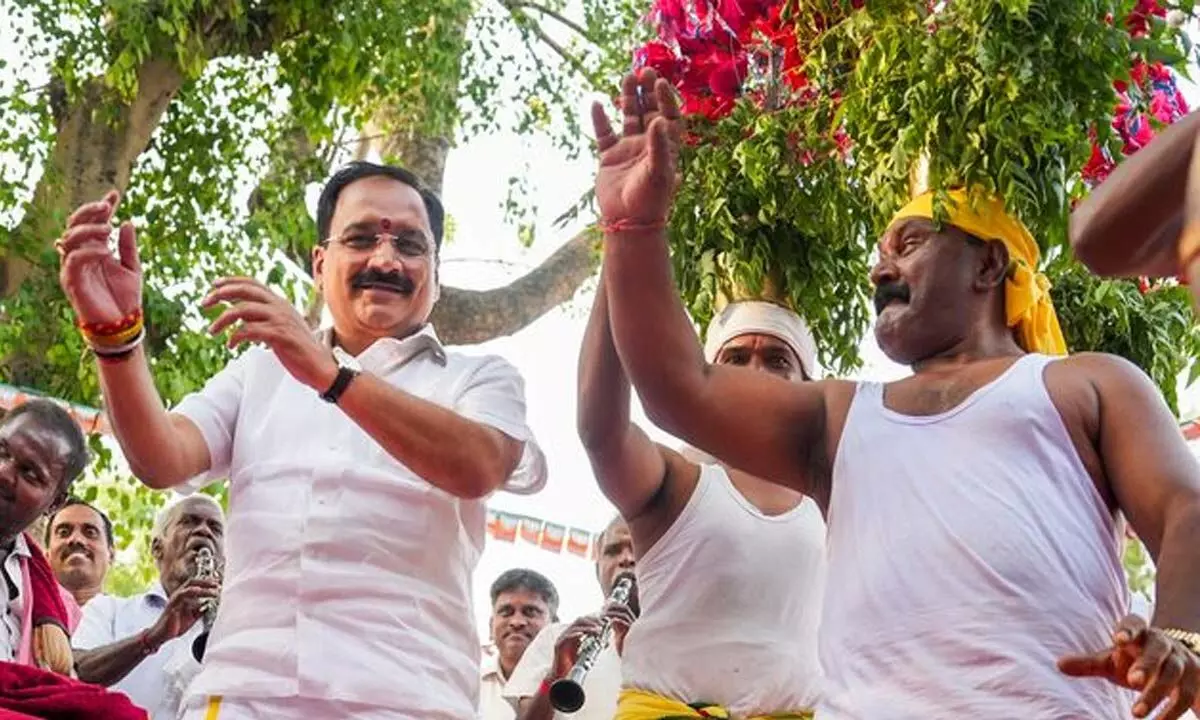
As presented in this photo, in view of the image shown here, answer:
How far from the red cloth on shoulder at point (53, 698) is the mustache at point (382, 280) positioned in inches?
34.6

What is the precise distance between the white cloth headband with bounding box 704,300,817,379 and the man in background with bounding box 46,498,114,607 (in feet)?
10.5

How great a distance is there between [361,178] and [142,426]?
0.69m

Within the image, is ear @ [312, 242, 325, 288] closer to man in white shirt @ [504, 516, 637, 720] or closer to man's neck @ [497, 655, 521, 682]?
man in white shirt @ [504, 516, 637, 720]

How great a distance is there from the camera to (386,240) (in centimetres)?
359

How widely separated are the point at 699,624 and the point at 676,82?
1.28 m

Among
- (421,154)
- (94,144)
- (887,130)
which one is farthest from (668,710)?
(421,154)

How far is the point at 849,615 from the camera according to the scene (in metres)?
2.89

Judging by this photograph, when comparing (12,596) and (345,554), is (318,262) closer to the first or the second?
(345,554)

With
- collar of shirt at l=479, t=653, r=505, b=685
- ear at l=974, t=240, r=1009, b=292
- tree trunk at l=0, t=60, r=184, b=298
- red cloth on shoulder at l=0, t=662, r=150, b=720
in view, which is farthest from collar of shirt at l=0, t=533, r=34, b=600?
tree trunk at l=0, t=60, r=184, b=298

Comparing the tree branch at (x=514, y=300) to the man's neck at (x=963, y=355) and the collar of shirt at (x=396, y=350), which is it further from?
the man's neck at (x=963, y=355)

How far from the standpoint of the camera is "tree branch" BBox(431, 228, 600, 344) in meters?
12.6

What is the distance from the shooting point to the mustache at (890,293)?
3277 millimetres

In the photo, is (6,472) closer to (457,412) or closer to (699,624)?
(457,412)

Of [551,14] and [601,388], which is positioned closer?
[601,388]
